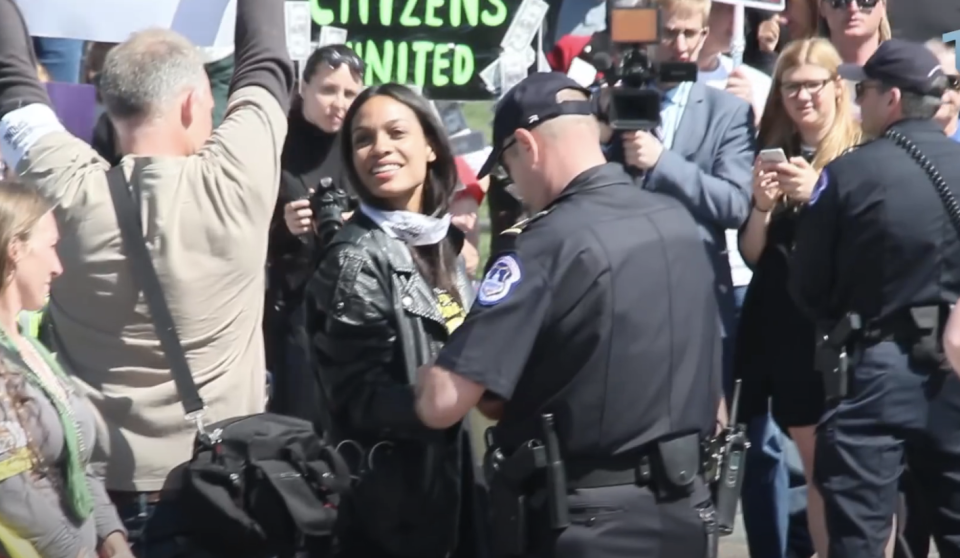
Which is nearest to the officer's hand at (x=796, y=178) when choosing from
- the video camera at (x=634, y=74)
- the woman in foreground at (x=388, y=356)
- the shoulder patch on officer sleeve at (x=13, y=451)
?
the video camera at (x=634, y=74)

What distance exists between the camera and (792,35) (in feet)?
22.5

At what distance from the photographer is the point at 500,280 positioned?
3355mm

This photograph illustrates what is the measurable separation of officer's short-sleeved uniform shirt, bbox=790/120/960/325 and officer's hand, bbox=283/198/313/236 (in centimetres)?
170

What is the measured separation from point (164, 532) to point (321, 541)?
0.36 m

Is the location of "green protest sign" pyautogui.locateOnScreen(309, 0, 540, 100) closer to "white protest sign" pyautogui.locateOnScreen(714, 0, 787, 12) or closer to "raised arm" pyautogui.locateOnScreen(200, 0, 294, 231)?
"white protest sign" pyautogui.locateOnScreen(714, 0, 787, 12)

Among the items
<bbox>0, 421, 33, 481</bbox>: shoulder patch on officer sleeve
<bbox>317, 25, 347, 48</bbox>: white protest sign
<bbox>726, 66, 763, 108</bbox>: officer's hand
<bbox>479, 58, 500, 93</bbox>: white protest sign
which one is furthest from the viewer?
<bbox>479, 58, 500, 93</bbox>: white protest sign

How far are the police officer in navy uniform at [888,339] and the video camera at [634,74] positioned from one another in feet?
2.39

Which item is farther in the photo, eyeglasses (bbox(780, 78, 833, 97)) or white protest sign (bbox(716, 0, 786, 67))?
white protest sign (bbox(716, 0, 786, 67))

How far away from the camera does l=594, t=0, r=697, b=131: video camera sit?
4516mm

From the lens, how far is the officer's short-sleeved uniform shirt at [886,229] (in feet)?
15.6

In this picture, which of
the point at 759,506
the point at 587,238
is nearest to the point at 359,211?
the point at 587,238

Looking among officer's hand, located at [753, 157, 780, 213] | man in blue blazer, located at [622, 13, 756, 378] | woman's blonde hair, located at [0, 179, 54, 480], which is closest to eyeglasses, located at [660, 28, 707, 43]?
man in blue blazer, located at [622, 13, 756, 378]

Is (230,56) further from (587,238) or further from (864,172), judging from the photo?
(587,238)

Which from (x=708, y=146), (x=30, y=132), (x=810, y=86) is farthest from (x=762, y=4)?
(x=30, y=132)
